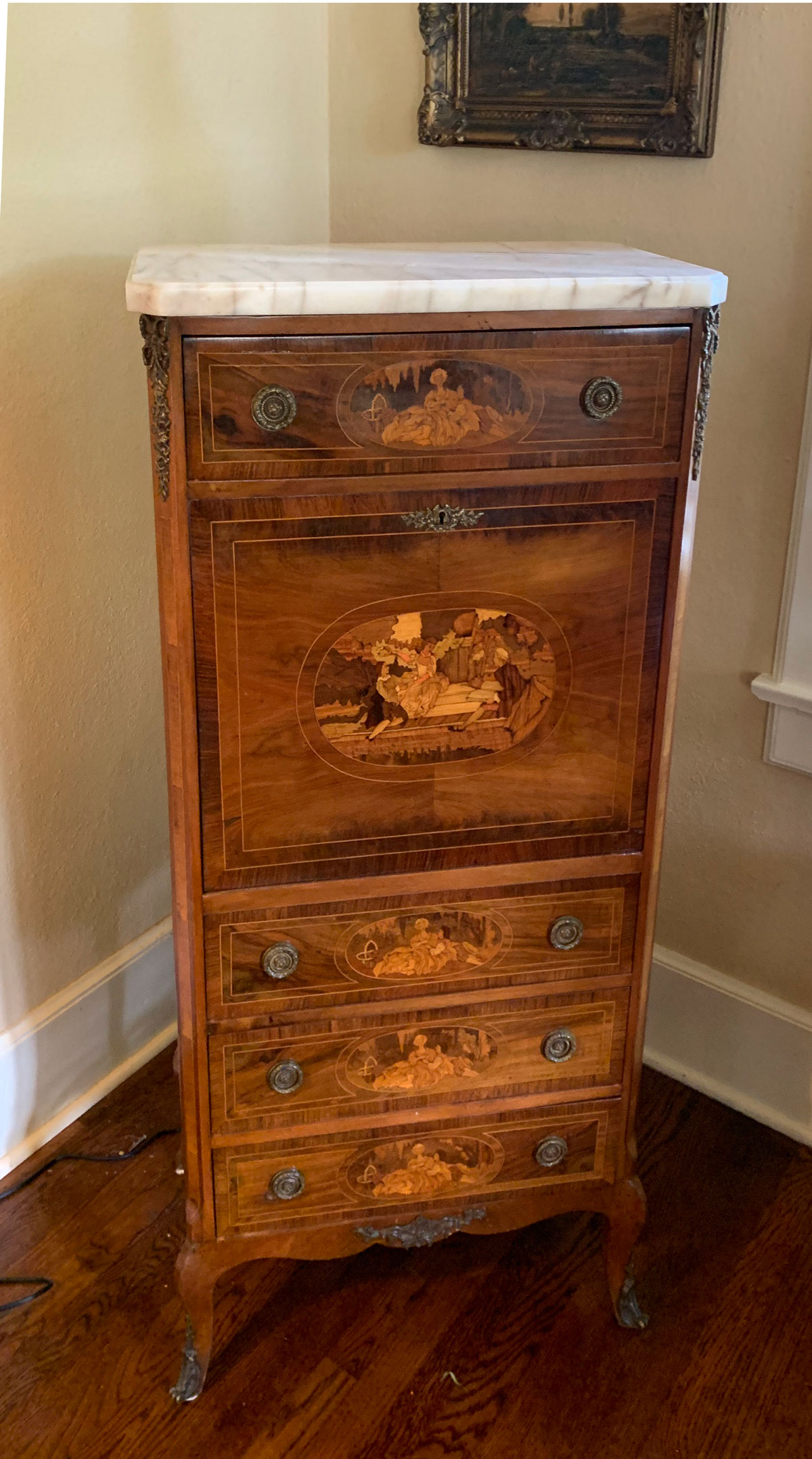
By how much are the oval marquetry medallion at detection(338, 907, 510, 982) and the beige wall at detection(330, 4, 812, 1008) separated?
2.13 ft

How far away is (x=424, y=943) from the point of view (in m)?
1.45

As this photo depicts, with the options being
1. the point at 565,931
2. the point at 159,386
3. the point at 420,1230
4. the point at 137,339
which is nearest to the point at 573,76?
the point at 137,339

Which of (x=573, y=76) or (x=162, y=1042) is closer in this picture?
(x=573, y=76)

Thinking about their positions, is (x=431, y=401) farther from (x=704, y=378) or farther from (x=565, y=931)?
(x=565, y=931)

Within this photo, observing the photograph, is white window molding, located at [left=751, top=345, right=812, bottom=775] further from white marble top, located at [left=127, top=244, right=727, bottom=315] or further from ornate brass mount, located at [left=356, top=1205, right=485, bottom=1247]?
ornate brass mount, located at [left=356, top=1205, right=485, bottom=1247]

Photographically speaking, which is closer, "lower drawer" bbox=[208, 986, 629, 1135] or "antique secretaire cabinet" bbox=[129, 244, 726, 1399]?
"antique secretaire cabinet" bbox=[129, 244, 726, 1399]

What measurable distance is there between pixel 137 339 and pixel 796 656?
1072 millimetres

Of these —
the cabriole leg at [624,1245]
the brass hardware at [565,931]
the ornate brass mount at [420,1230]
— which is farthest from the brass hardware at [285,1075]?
the cabriole leg at [624,1245]

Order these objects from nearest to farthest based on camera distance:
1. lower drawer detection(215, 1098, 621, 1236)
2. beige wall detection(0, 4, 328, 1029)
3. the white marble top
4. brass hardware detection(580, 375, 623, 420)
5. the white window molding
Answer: the white marble top
brass hardware detection(580, 375, 623, 420)
lower drawer detection(215, 1098, 621, 1236)
beige wall detection(0, 4, 328, 1029)
the white window molding

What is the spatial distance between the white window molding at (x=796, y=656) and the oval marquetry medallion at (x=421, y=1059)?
678mm

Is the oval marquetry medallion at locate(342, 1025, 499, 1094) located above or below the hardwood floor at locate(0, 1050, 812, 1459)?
above

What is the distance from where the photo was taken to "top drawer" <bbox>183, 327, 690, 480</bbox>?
3.85ft

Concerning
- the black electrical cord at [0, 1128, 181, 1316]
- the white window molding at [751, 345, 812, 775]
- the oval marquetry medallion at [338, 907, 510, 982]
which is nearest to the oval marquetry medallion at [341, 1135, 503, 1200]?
the oval marquetry medallion at [338, 907, 510, 982]

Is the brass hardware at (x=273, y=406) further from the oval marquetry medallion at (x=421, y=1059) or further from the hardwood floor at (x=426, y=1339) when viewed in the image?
the hardwood floor at (x=426, y=1339)
